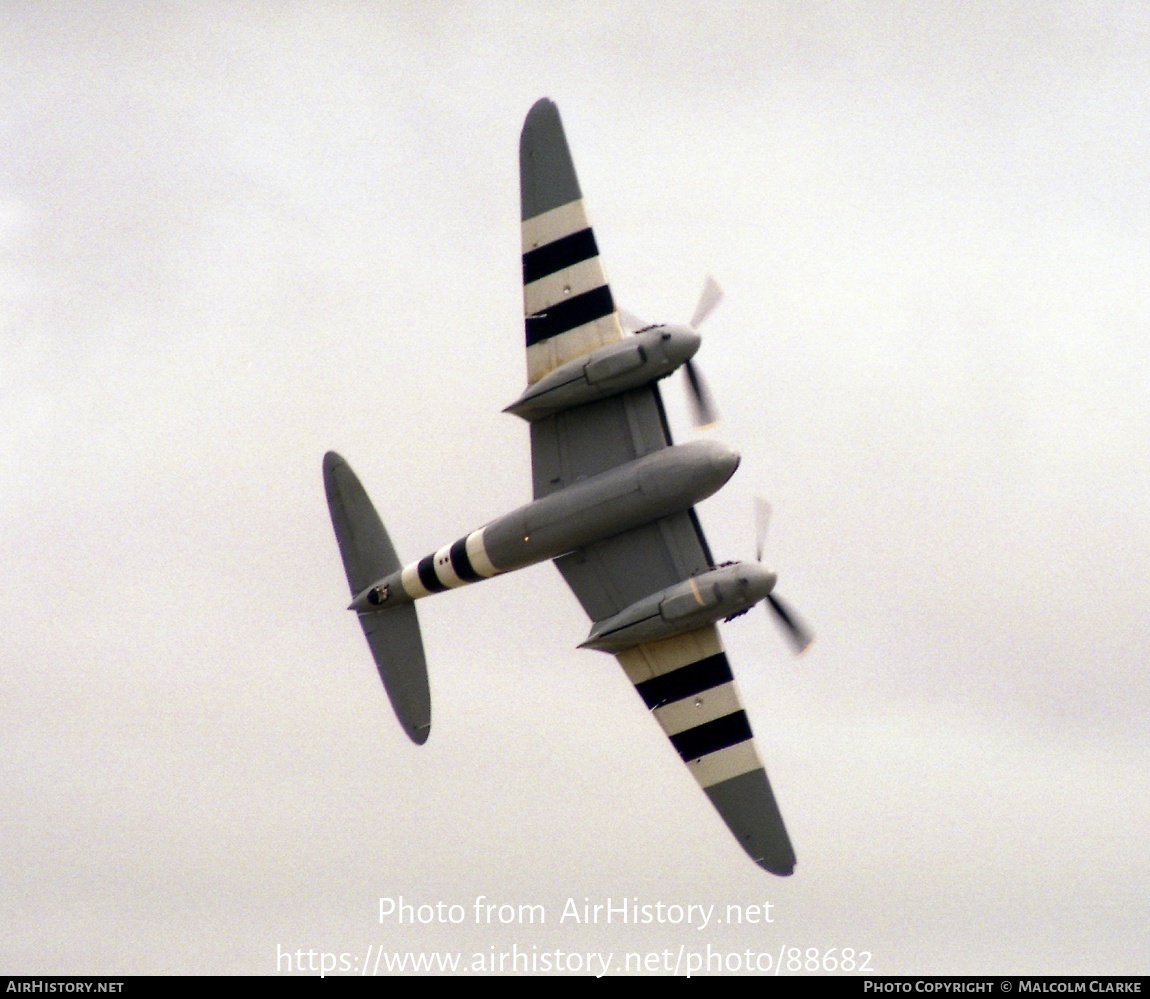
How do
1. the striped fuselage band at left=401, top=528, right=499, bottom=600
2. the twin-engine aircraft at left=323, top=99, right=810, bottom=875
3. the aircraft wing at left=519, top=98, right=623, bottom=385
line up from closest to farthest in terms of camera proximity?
the twin-engine aircraft at left=323, top=99, right=810, bottom=875 < the aircraft wing at left=519, top=98, right=623, bottom=385 < the striped fuselage band at left=401, top=528, right=499, bottom=600

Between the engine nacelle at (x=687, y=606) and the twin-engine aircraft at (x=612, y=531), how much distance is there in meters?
0.04

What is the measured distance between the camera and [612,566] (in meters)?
51.9

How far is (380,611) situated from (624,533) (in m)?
8.56

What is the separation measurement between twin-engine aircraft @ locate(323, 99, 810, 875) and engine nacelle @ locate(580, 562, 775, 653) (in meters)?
0.04

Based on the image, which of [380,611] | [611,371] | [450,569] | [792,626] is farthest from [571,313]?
[792,626]

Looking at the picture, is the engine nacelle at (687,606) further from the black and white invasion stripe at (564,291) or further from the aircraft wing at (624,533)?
the black and white invasion stripe at (564,291)

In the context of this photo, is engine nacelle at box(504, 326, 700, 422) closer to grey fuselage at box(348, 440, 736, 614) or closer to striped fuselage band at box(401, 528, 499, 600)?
grey fuselage at box(348, 440, 736, 614)

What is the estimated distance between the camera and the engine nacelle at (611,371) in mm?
49562

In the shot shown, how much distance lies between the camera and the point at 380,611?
2138 inches

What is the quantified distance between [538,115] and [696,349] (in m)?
9.08

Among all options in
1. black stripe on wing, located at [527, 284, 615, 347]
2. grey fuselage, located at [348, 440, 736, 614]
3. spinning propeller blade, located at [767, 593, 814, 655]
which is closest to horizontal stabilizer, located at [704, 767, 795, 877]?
spinning propeller blade, located at [767, 593, 814, 655]

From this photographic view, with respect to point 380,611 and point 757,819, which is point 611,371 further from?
point 757,819

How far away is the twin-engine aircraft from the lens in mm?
49969
